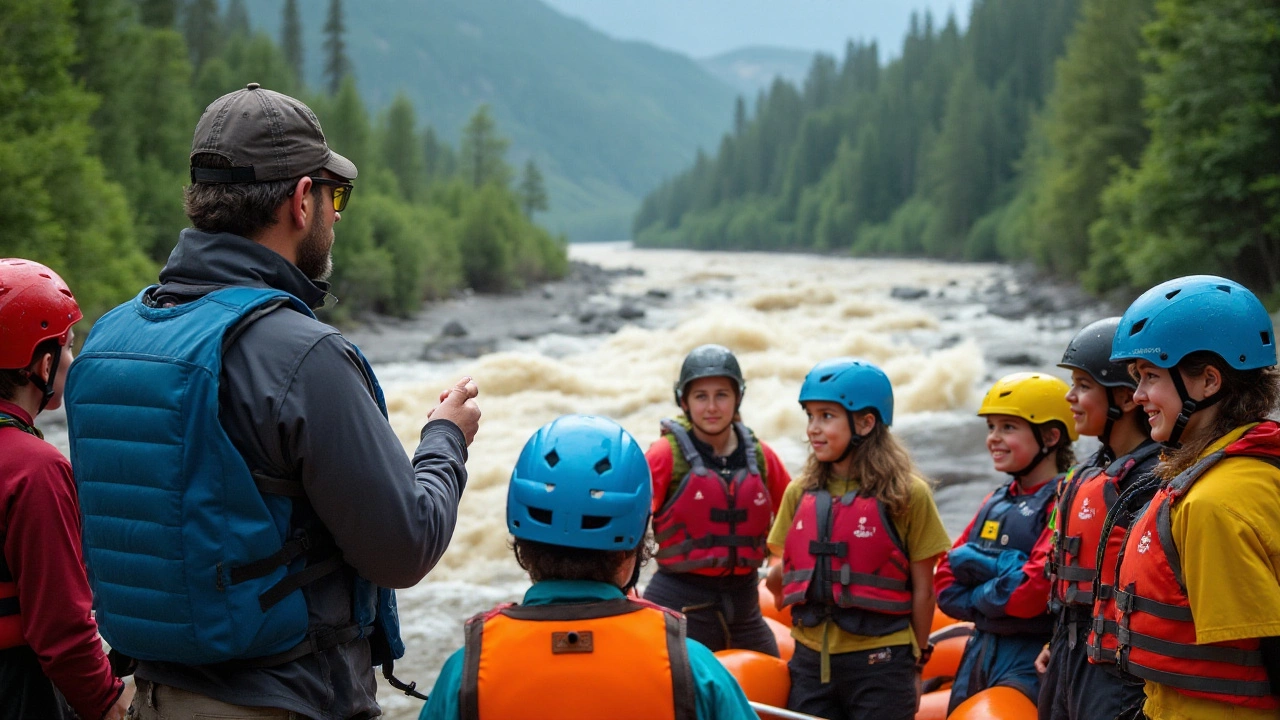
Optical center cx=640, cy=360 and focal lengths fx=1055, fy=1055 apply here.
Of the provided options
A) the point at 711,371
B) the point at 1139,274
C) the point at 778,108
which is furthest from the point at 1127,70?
the point at 778,108

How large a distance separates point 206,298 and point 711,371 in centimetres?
351

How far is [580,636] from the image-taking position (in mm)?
2408

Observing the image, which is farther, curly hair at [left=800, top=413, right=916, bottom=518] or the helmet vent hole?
curly hair at [left=800, top=413, right=916, bottom=518]

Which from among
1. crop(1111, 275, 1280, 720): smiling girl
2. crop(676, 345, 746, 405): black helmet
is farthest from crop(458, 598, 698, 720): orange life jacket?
crop(676, 345, 746, 405): black helmet

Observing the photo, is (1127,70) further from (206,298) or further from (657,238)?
(657,238)

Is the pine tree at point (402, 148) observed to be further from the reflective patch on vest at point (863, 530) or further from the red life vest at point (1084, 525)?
the red life vest at point (1084, 525)

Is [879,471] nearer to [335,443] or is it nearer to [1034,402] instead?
[1034,402]

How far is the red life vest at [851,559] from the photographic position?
453cm

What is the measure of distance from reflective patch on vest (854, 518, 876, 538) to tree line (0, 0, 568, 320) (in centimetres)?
1775

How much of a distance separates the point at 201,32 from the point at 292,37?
16615mm

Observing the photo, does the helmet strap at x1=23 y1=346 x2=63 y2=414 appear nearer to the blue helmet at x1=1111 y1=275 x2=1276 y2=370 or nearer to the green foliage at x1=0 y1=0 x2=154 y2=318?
the blue helmet at x1=1111 y1=275 x2=1276 y2=370

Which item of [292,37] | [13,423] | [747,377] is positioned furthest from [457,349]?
[292,37]

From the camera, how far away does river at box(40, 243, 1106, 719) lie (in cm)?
1099

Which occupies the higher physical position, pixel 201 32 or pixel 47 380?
pixel 201 32
